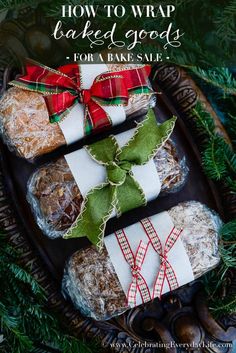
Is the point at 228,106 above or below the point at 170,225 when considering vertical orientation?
above

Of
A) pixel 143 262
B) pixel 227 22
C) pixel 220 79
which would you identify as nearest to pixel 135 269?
pixel 143 262

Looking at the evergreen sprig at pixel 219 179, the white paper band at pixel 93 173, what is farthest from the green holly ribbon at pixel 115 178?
the evergreen sprig at pixel 219 179

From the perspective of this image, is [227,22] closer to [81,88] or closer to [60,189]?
[81,88]

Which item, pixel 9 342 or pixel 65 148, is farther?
pixel 65 148

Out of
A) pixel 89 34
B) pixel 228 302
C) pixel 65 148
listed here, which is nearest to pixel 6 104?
pixel 65 148

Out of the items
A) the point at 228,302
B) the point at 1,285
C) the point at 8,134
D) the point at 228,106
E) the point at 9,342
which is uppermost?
the point at 8,134

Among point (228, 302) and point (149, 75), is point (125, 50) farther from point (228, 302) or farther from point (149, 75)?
point (228, 302)

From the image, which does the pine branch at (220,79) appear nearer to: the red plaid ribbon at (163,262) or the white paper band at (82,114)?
the white paper band at (82,114)
